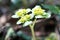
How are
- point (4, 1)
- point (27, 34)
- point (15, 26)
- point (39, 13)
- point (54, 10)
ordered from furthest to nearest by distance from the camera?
point (4, 1) → point (15, 26) → point (27, 34) → point (54, 10) → point (39, 13)

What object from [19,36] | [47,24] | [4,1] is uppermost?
[4,1]

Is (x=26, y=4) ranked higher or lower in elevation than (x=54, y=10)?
higher

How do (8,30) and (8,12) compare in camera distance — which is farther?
(8,12)

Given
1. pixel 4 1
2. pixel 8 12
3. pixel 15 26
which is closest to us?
pixel 15 26

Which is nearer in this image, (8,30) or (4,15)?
(8,30)

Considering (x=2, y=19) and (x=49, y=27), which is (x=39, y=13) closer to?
(x=49, y=27)

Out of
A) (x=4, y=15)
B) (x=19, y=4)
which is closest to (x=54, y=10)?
(x=19, y=4)

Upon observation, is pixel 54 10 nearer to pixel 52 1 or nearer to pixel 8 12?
pixel 52 1

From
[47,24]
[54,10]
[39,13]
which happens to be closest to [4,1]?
[47,24]

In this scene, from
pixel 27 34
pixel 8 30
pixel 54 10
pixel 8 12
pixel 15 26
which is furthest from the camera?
pixel 8 12
